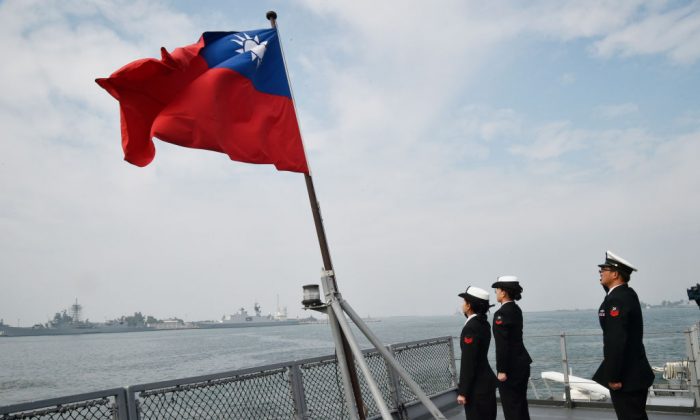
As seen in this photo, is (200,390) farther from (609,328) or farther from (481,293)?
(609,328)

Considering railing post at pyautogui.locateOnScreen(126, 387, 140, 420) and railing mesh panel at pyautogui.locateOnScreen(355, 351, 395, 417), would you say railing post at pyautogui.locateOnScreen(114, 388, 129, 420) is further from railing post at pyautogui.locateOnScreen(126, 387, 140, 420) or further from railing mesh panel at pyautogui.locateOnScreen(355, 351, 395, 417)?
railing mesh panel at pyautogui.locateOnScreen(355, 351, 395, 417)

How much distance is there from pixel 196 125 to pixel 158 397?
7.80 ft

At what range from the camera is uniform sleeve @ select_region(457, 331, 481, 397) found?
5227mm

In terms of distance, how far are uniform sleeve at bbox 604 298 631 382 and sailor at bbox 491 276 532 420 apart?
3.06ft

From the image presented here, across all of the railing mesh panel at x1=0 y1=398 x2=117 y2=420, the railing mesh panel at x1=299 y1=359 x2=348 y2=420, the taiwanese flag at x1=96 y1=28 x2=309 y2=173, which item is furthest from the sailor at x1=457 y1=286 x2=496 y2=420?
the railing mesh panel at x1=0 y1=398 x2=117 y2=420

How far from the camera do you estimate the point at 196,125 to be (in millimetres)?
4801

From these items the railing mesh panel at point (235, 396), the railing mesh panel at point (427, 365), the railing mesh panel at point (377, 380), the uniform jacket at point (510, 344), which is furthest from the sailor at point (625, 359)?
the railing mesh panel at point (235, 396)

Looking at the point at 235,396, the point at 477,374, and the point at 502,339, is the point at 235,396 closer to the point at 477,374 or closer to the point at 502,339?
the point at 477,374

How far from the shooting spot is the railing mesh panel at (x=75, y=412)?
140 inches

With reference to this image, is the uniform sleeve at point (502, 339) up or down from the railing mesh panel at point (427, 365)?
up

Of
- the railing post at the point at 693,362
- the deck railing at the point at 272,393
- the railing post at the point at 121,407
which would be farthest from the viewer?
the railing post at the point at 693,362

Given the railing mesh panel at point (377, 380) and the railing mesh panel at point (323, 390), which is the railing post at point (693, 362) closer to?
the railing mesh panel at point (377, 380)

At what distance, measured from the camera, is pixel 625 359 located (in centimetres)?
463

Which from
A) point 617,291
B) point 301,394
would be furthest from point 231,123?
point 617,291
